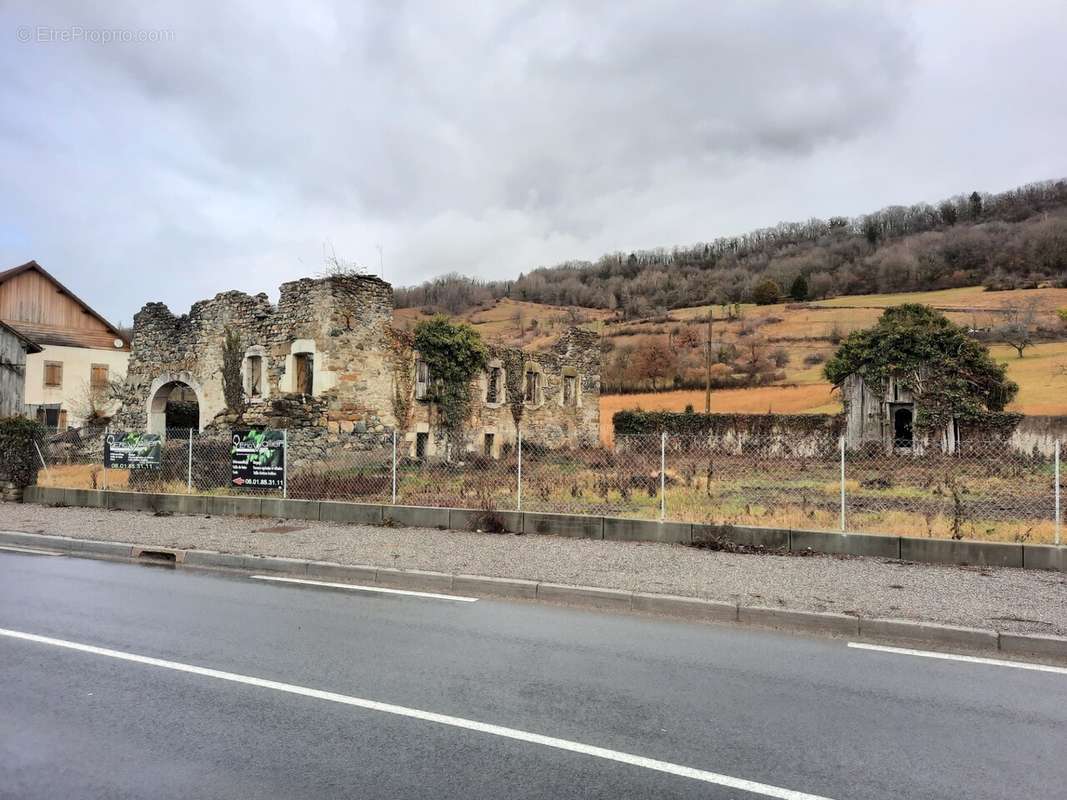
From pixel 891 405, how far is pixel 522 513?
25742mm

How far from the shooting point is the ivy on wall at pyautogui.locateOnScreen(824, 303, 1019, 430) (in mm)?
30312

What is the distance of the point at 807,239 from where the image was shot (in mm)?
104000

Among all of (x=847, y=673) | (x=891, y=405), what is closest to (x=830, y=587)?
(x=847, y=673)

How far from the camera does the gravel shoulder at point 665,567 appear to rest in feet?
25.5

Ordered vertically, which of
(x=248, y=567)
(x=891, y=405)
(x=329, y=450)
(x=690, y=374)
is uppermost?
(x=690, y=374)

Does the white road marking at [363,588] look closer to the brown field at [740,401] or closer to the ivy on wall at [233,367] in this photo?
the ivy on wall at [233,367]

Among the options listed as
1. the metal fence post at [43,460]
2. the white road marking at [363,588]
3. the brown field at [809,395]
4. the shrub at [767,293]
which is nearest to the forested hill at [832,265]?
the shrub at [767,293]

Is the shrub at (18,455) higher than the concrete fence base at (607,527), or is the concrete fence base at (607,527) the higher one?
the shrub at (18,455)

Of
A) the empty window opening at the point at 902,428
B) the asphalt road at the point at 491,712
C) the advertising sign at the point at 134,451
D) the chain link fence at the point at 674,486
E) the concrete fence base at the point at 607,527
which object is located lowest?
the asphalt road at the point at 491,712

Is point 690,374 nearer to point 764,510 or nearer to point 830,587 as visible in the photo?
point 764,510

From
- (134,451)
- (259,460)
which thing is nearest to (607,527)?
(259,460)

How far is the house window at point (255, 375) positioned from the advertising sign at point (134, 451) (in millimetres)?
5543

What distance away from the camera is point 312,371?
72.6ft

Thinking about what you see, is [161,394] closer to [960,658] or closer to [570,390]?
[570,390]
